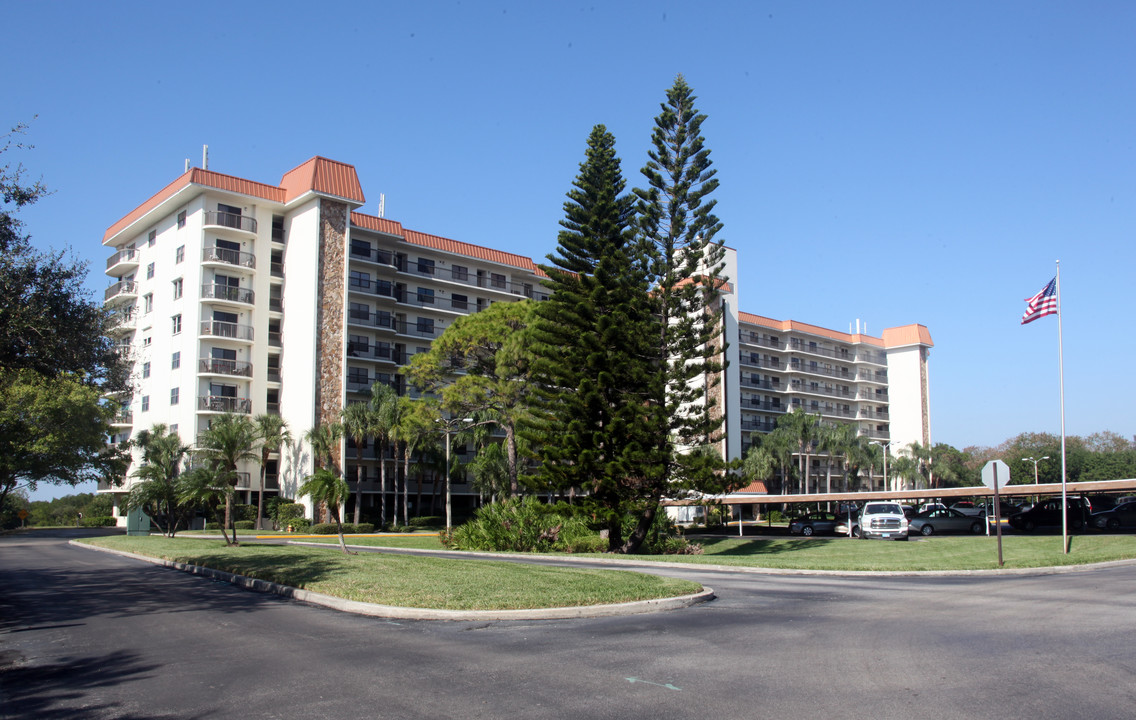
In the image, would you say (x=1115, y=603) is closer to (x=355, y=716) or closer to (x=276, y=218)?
(x=355, y=716)

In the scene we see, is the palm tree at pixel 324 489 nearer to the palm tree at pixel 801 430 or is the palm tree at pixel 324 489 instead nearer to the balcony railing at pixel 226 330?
the balcony railing at pixel 226 330

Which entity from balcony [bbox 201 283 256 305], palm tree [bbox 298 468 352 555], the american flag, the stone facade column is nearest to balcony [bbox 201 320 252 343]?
balcony [bbox 201 283 256 305]

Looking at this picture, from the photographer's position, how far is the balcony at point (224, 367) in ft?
180

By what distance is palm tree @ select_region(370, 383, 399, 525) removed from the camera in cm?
5228

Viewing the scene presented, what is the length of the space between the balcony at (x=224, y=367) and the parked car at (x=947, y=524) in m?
42.4

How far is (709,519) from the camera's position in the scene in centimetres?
5219

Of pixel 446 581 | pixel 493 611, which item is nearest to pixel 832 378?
pixel 446 581

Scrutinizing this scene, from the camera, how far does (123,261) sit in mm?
64750

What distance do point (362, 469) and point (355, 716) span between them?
179ft

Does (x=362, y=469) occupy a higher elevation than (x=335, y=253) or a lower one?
lower

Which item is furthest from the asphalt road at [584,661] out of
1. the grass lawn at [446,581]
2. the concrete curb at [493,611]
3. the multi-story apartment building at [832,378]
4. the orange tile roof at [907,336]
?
the orange tile roof at [907,336]

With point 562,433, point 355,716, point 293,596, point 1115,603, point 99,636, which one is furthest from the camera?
point 562,433

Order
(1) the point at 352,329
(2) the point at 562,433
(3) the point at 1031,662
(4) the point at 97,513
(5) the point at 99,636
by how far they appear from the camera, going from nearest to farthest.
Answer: (3) the point at 1031,662 → (5) the point at 99,636 → (2) the point at 562,433 → (1) the point at 352,329 → (4) the point at 97,513

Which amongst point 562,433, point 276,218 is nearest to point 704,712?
point 562,433
